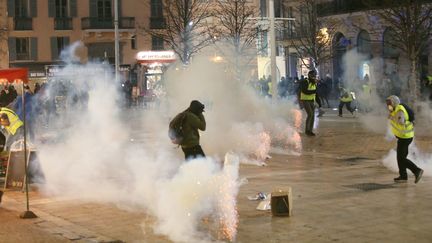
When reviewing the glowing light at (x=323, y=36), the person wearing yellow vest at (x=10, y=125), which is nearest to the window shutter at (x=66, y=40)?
the glowing light at (x=323, y=36)

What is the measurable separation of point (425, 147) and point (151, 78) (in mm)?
29086

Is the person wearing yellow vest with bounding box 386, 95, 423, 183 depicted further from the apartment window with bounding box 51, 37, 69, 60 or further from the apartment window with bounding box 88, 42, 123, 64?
the apartment window with bounding box 51, 37, 69, 60

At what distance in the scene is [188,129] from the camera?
35.6 ft

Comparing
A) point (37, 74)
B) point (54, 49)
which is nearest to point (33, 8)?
point (54, 49)

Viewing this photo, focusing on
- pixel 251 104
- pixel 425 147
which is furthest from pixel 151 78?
pixel 425 147

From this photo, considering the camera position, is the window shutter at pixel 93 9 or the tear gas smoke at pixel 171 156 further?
the window shutter at pixel 93 9

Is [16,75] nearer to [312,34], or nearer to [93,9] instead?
[312,34]

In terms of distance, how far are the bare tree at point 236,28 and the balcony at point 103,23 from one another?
53.0 ft

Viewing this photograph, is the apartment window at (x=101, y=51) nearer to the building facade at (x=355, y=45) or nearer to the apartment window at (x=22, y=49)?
the apartment window at (x=22, y=49)

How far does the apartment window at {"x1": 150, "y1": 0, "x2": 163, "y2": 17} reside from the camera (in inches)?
2200

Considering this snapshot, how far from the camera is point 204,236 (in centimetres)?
800

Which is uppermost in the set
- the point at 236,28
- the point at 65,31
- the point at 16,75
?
the point at 65,31

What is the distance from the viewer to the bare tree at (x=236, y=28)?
3772cm

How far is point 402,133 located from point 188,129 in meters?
3.73
